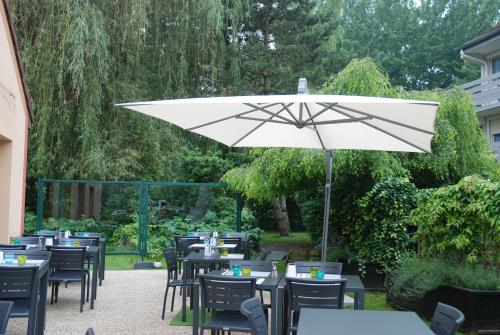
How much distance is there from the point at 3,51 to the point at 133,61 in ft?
16.1

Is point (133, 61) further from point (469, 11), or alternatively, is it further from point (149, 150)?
point (469, 11)

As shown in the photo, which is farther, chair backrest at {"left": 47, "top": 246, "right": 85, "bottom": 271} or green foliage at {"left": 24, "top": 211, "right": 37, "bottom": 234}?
green foliage at {"left": 24, "top": 211, "right": 37, "bottom": 234}

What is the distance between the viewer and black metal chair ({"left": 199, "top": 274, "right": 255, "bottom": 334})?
16.9 feet

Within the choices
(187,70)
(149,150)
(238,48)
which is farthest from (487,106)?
(149,150)

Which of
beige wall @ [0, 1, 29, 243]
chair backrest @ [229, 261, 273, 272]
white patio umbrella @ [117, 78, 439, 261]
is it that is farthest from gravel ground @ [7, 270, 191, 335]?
white patio umbrella @ [117, 78, 439, 261]

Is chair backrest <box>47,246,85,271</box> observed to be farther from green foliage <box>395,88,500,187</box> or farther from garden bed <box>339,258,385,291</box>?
green foliage <box>395,88,500,187</box>

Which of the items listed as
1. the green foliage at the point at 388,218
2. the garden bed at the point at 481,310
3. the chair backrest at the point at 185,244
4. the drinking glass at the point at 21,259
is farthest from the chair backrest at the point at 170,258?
the garden bed at the point at 481,310

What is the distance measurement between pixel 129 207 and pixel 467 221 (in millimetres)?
9502

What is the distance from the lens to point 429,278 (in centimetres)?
750

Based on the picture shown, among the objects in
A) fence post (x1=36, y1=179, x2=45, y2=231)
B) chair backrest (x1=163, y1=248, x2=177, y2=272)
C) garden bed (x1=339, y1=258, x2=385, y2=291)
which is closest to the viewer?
chair backrest (x1=163, y1=248, x2=177, y2=272)

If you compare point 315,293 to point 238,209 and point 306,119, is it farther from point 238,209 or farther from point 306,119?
point 238,209

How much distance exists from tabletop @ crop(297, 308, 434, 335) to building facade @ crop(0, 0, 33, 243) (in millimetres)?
7642

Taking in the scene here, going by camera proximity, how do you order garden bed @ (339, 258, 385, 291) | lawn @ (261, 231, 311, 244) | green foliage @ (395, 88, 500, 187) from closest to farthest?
garden bed @ (339, 258, 385, 291) < green foliage @ (395, 88, 500, 187) < lawn @ (261, 231, 311, 244)

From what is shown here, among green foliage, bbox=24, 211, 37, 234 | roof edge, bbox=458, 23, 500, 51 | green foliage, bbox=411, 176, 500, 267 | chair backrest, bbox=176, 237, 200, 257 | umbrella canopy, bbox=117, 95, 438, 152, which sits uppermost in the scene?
roof edge, bbox=458, 23, 500, 51
